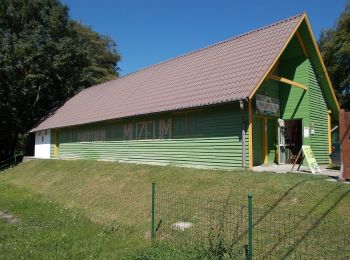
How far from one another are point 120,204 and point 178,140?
5417mm

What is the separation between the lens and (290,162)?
17.5 meters

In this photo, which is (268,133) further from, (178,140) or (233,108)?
(178,140)

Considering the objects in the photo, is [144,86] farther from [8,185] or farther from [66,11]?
[66,11]

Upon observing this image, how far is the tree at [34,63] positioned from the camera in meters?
31.6

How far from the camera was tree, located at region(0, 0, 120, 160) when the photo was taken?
31641 millimetres

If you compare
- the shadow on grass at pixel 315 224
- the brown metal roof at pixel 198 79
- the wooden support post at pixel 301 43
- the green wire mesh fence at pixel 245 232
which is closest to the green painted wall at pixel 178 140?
the brown metal roof at pixel 198 79

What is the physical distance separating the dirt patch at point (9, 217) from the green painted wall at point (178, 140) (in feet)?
23.2

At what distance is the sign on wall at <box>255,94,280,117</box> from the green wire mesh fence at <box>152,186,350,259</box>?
21.0 feet

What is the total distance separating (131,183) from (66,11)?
26.7 meters

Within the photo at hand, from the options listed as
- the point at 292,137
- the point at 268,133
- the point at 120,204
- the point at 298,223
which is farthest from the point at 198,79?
the point at 298,223

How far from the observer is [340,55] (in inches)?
1255

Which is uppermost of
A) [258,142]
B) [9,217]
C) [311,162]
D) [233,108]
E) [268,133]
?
[233,108]

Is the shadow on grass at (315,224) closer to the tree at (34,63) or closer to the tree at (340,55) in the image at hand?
the tree at (340,55)

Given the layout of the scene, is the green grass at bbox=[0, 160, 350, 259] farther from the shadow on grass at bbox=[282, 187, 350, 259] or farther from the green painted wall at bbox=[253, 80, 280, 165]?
the green painted wall at bbox=[253, 80, 280, 165]
